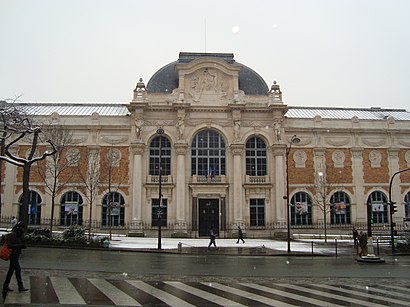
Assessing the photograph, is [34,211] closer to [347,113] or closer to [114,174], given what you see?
[114,174]

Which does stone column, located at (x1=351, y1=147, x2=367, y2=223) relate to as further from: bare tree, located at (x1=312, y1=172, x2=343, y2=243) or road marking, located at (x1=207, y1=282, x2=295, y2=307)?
road marking, located at (x1=207, y1=282, x2=295, y2=307)

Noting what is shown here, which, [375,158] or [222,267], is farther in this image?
[375,158]

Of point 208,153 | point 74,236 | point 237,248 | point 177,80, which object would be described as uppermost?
point 177,80

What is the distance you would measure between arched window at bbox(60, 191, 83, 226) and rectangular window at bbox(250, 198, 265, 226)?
17197 mm

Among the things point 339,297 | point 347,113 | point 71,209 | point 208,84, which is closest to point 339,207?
point 347,113

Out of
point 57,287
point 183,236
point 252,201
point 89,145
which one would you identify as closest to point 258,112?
point 252,201

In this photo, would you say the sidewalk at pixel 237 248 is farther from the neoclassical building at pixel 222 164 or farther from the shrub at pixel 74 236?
the neoclassical building at pixel 222 164

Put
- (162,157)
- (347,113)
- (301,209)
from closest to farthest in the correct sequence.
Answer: (301,209) → (162,157) → (347,113)

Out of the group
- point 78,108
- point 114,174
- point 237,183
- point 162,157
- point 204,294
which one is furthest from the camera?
point 78,108

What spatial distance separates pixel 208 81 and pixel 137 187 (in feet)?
43.3

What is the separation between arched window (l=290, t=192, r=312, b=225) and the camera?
4353 cm

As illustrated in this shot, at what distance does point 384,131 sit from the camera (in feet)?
151

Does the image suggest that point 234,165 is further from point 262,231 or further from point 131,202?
point 131,202

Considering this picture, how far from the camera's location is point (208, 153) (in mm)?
44000
